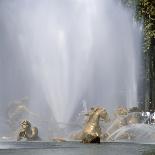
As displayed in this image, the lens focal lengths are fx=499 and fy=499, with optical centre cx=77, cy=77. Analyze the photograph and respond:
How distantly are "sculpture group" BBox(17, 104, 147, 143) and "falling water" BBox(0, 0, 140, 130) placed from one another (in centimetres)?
421

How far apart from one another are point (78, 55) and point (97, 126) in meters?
14.9

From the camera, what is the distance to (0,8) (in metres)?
60.5

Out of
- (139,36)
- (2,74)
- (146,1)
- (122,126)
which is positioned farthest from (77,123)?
(2,74)

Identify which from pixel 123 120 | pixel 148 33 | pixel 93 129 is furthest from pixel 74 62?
pixel 93 129

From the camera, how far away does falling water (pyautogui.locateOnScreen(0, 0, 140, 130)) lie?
3725cm

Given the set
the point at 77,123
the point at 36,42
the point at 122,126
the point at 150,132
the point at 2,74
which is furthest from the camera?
the point at 2,74

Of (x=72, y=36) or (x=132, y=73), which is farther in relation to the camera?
(x=132, y=73)

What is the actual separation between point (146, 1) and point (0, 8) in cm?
2899

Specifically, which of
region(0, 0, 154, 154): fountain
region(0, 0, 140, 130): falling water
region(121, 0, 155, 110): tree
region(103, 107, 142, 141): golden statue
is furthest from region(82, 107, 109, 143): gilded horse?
region(121, 0, 155, 110): tree

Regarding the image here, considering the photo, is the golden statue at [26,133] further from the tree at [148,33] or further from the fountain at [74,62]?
the tree at [148,33]

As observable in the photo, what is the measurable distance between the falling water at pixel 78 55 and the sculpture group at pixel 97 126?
13.8 feet

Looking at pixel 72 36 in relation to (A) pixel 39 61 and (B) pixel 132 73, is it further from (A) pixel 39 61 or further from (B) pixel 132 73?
(B) pixel 132 73

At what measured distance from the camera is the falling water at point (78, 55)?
37.2 metres

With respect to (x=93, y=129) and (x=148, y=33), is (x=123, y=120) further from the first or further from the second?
(x=93, y=129)
